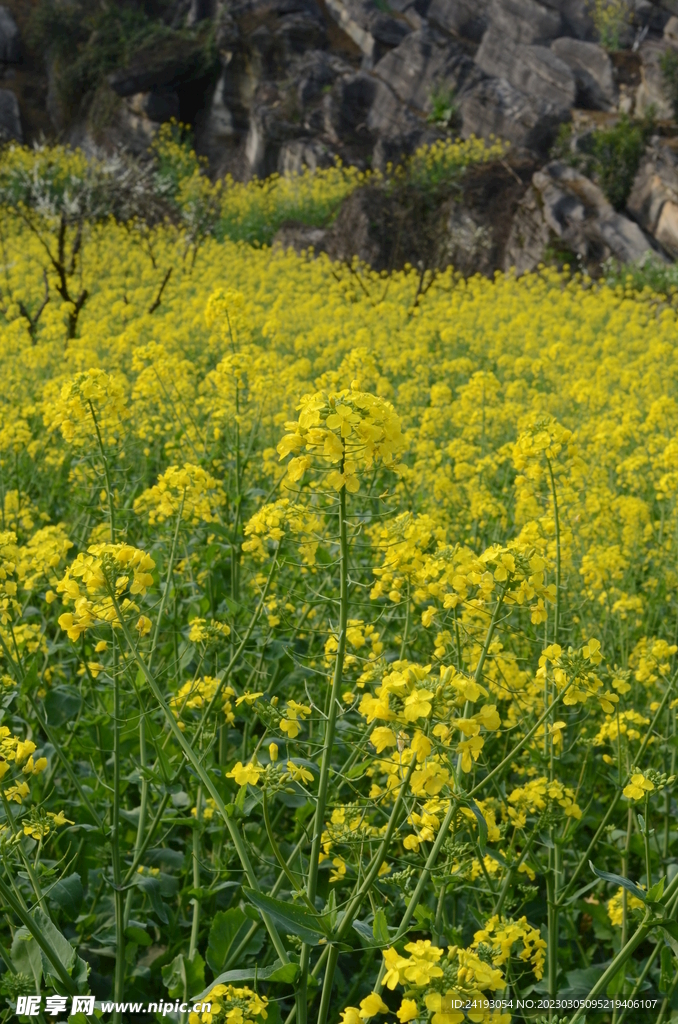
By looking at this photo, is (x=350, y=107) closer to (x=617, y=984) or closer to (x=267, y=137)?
(x=267, y=137)

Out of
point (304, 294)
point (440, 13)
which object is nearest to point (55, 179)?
point (304, 294)

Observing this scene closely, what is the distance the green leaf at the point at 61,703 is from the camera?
256cm

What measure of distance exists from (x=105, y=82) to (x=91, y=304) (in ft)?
56.7

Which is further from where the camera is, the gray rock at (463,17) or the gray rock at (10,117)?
the gray rock at (463,17)

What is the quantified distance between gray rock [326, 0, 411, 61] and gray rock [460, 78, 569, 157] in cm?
404

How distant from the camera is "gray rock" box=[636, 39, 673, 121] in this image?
19.0m

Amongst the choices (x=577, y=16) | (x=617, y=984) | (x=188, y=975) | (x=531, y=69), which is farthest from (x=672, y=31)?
(x=188, y=975)

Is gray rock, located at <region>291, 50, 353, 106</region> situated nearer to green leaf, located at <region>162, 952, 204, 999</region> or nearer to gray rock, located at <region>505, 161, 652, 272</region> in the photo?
gray rock, located at <region>505, 161, 652, 272</region>

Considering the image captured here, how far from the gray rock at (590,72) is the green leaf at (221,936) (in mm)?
22888

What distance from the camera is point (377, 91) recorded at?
72.1 ft

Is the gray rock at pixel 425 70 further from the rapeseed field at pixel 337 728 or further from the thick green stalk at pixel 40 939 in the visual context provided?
the thick green stalk at pixel 40 939

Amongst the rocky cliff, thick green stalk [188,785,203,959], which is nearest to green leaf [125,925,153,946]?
thick green stalk [188,785,203,959]

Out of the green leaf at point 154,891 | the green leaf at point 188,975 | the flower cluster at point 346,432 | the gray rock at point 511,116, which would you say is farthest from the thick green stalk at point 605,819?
the gray rock at point 511,116

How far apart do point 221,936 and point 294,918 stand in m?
0.66
